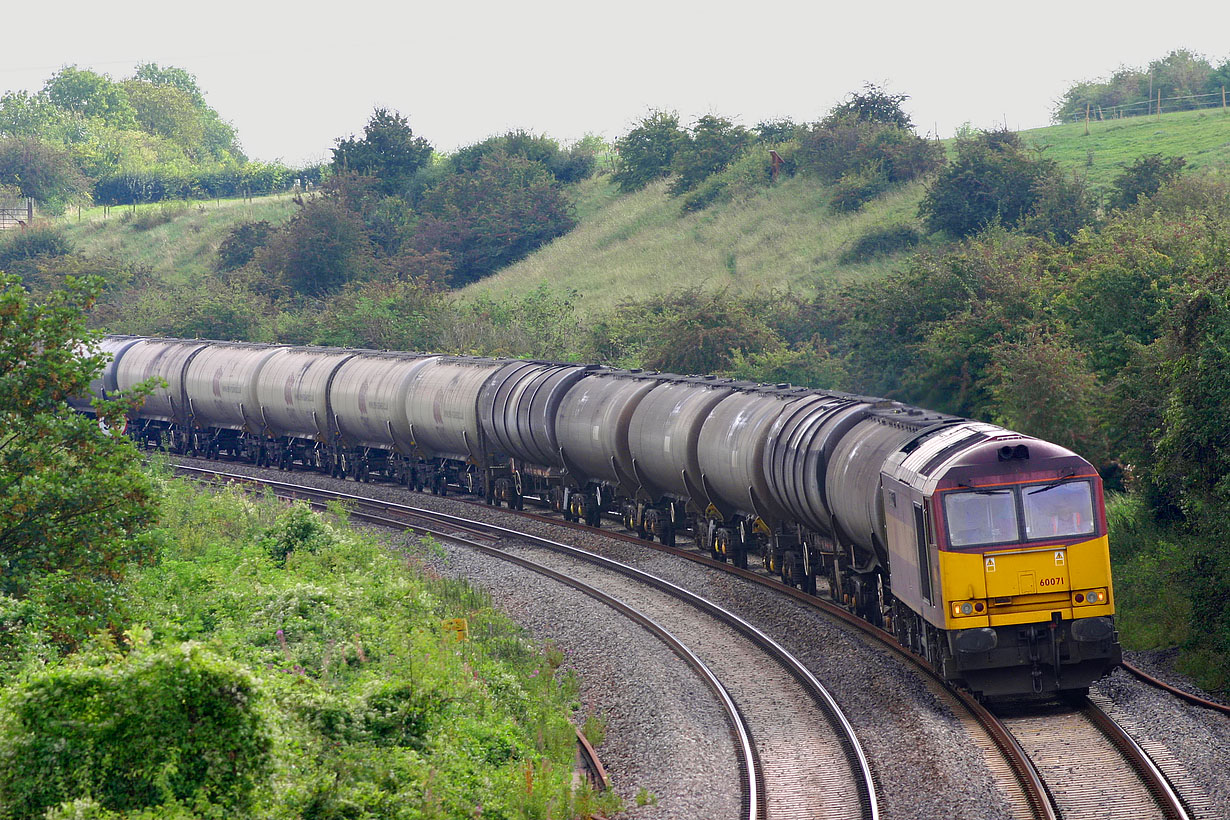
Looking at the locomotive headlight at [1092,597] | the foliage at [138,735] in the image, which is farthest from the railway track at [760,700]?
the foliage at [138,735]

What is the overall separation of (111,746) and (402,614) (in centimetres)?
822

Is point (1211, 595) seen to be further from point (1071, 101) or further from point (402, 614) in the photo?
point (1071, 101)

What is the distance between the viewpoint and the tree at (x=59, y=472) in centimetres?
1499

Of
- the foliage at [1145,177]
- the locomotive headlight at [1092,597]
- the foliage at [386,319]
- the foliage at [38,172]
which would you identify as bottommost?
the locomotive headlight at [1092,597]

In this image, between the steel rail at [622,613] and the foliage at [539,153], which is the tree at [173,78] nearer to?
the foliage at [539,153]

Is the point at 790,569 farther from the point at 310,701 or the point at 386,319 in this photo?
the point at 386,319

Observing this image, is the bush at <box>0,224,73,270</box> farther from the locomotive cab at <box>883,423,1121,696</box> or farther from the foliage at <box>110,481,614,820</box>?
the locomotive cab at <box>883,423,1121,696</box>

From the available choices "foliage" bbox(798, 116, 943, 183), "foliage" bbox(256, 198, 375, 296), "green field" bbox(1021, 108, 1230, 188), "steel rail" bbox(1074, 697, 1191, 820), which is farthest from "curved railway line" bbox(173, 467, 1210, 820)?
"foliage" bbox(256, 198, 375, 296)

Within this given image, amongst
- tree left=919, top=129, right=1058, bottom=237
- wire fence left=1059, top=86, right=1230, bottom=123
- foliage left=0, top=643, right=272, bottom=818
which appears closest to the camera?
foliage left=0, top=643, right=272, bottom=818

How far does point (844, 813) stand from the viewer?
1220 centimetres

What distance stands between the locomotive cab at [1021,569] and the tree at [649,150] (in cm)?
7315

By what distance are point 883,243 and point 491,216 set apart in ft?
100

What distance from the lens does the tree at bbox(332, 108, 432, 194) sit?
304 feet

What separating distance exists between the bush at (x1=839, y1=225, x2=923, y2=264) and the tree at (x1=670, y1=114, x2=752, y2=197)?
866 inches
